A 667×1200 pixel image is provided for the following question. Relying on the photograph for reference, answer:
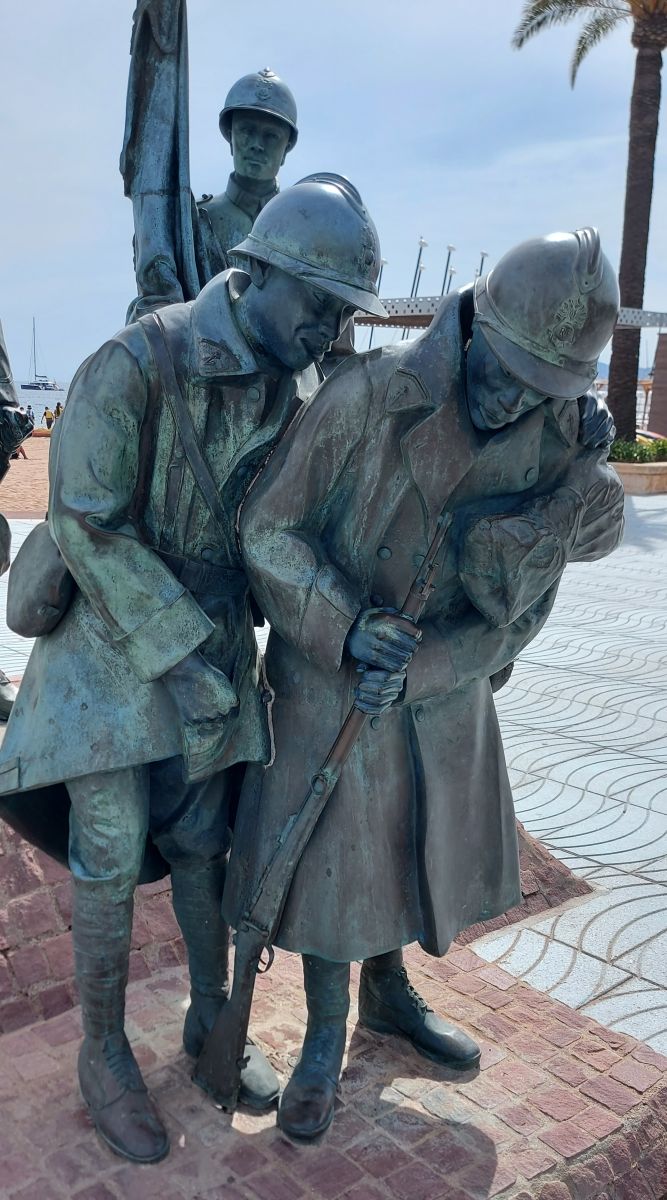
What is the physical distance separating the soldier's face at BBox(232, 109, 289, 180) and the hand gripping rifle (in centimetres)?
233

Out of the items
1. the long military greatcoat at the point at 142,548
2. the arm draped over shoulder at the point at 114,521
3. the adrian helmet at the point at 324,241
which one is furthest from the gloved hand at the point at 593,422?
the arm draped over shoulder at the point at 114,521

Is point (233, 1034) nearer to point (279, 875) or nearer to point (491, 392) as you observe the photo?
point (279, 875)

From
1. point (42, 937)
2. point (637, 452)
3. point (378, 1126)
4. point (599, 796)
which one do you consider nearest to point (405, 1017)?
point (378, 1126)

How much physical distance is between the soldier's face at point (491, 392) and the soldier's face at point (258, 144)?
7.26 ft

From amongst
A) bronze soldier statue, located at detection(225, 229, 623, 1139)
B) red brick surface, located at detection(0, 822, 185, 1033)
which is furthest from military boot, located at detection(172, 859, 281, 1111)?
red brick surface, located at detection(0, 822, 185, 1033)

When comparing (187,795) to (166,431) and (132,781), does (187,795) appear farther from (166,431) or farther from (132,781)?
(166,431)

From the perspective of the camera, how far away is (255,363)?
219 centimetres

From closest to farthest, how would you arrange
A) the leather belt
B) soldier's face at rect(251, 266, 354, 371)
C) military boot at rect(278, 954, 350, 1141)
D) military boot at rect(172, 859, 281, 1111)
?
soldier's face at rect(251, 266, 354, 371)
the leather belt
military boot at rect(278, 954, 350, 1141)
military boot at rect(172, 859, 281, 1111)

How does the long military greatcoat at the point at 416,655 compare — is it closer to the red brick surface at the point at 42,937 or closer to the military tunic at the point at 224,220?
the red brick surface at the point at 42,937

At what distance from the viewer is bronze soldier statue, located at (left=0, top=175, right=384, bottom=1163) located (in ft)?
7.02

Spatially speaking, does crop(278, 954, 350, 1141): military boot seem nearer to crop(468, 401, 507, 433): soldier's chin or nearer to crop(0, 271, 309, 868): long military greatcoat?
crop(0, 271, 309, 868): long military greatcoat

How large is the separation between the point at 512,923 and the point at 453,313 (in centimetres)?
253

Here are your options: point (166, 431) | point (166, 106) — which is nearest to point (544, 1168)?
point (166, 431)

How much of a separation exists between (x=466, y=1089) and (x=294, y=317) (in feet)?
6.58
